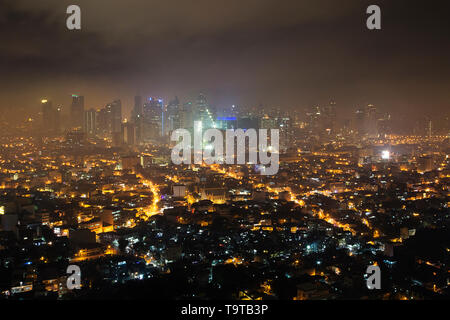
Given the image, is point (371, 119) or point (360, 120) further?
point (360, 120)

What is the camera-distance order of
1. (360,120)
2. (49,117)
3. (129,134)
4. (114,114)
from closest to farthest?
1. (129,134)
2. (49,117)
3. (114,114)
4. (360,120)

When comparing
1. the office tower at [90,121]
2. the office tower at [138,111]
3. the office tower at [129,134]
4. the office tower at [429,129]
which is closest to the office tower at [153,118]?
the office tower at [138,111]

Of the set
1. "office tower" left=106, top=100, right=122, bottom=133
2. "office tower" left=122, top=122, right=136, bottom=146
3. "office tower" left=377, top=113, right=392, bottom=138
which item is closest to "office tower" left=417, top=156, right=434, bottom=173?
"office tower" left=377, top=113, right=392, bottom=138

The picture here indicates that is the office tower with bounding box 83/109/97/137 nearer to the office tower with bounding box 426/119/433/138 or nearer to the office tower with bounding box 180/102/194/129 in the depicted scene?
the office tower with bounding box 180/102/194/129

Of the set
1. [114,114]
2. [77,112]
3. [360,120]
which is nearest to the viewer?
[77,112]

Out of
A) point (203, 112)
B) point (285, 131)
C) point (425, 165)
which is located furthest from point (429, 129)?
point (203, 112)

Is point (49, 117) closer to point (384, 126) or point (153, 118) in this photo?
point (153, 118)
